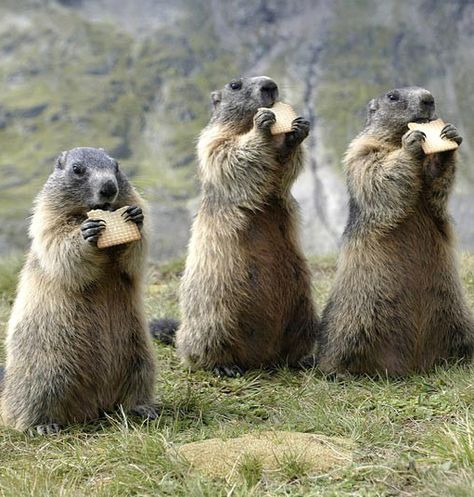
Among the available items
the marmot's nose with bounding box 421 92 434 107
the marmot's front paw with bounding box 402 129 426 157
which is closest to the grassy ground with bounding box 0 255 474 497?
the marmot's front paw with bounding box 402 129 426 157

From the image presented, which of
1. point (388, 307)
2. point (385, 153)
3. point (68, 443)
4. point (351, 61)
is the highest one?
point (351, 61)

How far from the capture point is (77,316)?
660 cm

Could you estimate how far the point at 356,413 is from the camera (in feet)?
19.9

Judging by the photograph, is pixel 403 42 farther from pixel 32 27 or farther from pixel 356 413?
pixel 356 413

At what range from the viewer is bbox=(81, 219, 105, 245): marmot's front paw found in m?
6.31

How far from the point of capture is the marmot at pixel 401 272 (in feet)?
24.0

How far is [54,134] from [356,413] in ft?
445

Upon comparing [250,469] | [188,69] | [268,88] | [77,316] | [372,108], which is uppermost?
[188,69]

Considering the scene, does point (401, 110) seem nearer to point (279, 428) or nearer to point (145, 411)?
point (279, 428)

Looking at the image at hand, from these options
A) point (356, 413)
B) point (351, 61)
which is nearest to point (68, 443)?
point (356, 413)

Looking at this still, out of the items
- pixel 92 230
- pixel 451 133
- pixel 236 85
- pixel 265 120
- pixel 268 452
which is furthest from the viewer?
pixel 236 85

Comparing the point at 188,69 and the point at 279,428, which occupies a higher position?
the point at 188,69

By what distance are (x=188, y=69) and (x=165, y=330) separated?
155259 millimetres

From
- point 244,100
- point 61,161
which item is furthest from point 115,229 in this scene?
point 244,100
